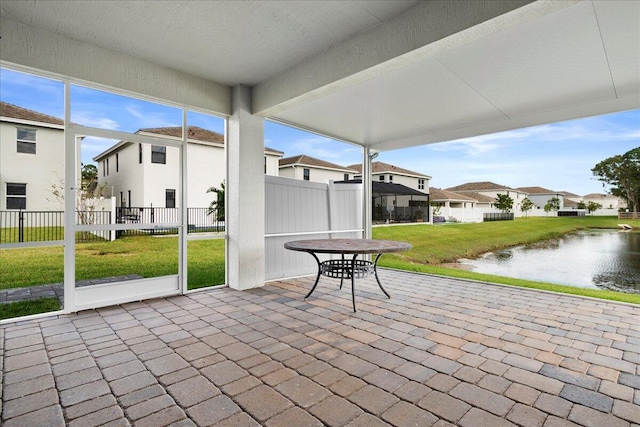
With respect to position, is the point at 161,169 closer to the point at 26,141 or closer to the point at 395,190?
the point at 26,141

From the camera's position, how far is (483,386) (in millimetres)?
2004

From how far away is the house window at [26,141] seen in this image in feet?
10.9

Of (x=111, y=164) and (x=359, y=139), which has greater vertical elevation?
(x=359, y=139)

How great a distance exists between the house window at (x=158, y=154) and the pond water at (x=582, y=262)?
618cm

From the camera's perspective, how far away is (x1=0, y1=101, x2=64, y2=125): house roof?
3.22 metres

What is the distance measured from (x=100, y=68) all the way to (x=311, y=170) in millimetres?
4332

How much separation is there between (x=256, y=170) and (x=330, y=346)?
2.90 meters

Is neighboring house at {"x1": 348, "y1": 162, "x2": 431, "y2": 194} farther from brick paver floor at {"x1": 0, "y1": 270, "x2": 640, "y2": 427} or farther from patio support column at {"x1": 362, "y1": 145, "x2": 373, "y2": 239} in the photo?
brick paver floor at {"x1": 0, "y1": 270, "x2": 640, "y2": 427}

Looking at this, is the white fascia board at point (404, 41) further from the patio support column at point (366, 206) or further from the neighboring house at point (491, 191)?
the neighboring house at point (491, 191)

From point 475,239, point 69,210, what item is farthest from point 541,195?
point 69,210

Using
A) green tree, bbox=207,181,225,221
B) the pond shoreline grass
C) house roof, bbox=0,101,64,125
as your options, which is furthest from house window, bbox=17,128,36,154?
the pond shoreline grass

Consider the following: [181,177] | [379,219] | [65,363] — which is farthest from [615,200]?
[65,363]

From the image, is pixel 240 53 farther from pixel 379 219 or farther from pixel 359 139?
pixel 379 219

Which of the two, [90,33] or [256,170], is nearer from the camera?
[90,33]
